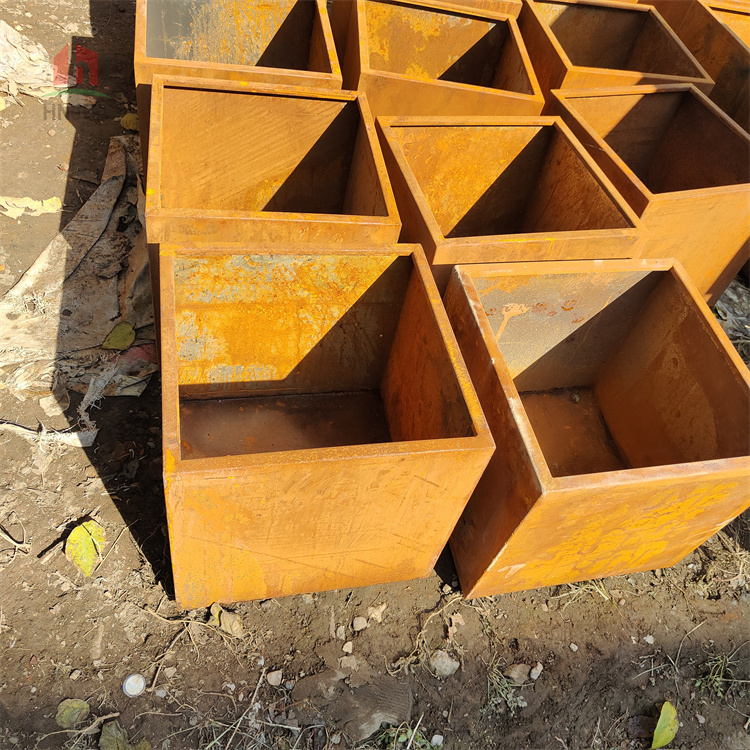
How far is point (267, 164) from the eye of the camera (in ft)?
12.6

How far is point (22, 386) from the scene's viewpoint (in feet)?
11.2

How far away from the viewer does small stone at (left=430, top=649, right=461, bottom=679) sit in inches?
109

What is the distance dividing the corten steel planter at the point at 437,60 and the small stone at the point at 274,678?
3256 millimetres

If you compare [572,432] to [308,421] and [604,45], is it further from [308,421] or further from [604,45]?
[604,45]

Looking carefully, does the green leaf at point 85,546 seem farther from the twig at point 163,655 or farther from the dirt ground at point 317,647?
the twig at point 163,655

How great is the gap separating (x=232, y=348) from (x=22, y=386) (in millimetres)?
1282

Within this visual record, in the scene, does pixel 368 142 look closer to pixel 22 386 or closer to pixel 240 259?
pixel 240 259

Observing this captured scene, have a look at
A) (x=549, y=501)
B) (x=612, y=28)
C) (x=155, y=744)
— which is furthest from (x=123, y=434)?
(x=612, y=28)

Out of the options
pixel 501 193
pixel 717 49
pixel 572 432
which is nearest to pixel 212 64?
pixel 501 193

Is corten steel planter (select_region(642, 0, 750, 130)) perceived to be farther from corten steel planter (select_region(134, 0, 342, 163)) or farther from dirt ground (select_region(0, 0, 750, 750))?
dirt ground (select_region(0, 0, 750, 750))

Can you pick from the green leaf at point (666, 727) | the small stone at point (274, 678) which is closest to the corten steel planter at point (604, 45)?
the green leaf at point (666, 727)

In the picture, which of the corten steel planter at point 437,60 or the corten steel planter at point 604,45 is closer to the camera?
the corten steel planter at point 437,60

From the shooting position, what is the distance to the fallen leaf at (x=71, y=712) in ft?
7.93

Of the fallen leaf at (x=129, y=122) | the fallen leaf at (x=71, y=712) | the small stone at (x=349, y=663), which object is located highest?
the fallen leaf at (x=129, y=122)
